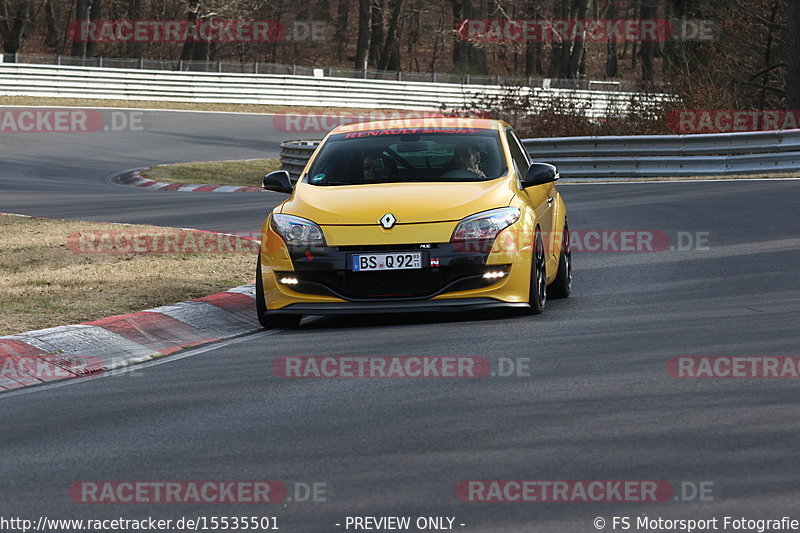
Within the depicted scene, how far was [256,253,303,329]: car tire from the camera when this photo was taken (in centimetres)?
1012

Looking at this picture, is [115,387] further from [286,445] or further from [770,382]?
[770,382]

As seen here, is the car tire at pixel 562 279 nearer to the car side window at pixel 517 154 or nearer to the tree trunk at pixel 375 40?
the car side window at pixel 517 154

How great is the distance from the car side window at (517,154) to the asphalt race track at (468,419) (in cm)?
119

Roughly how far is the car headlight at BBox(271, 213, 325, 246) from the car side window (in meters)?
2.05

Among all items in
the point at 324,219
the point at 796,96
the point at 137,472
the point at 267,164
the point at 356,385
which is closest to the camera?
the point at 137,472

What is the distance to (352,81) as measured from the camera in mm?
51562

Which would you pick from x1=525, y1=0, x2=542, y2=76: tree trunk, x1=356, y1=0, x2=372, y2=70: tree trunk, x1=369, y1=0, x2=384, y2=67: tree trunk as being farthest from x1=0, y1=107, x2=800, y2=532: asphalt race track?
x1=525, y1=0, x2=542, y2=76: tree trunk

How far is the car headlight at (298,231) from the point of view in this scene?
9906 millimetres

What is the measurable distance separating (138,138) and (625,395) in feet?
101

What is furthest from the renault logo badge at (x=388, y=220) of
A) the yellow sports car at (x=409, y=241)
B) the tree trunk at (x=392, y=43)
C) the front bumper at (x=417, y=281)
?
the tree trunk at (x=392, y=43)

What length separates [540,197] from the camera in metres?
11.0

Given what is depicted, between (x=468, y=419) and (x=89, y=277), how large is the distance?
6.55 metres

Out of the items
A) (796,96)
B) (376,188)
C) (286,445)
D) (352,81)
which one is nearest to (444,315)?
(376,188)

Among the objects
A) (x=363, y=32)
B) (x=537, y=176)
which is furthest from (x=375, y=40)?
(x=537, y=176)
